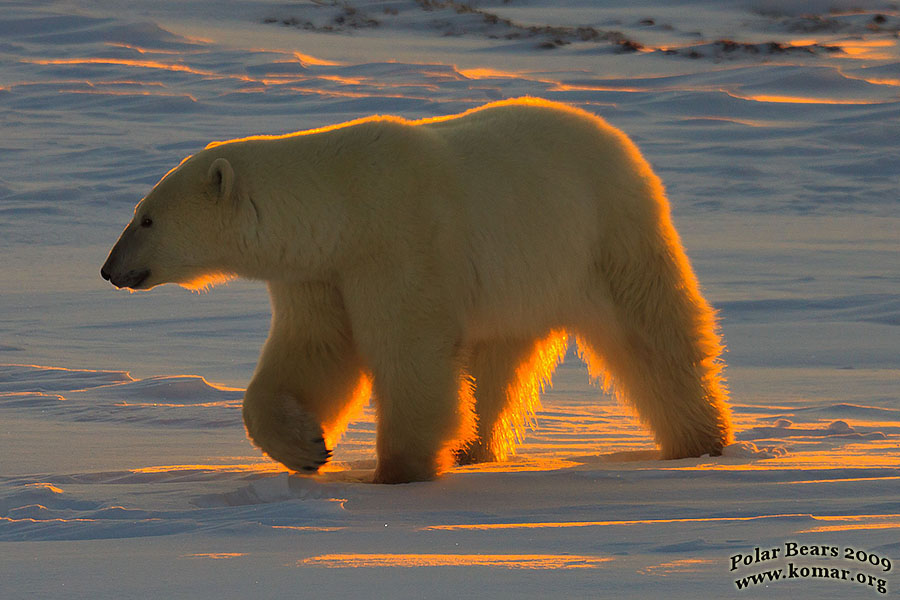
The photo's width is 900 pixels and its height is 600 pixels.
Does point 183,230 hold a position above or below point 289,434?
above

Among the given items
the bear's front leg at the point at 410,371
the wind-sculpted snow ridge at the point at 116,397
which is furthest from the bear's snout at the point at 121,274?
the wind-sculpted snow ridge at the point at 116,397

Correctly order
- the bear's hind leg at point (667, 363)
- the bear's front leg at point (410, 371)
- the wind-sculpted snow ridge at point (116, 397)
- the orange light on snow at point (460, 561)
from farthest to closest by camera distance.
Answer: the wind-sculpted snow ridge at point (116, 397) → the bear's hind leg at point (667, 363) → the bear's front leg at point (410, 371) → the orange light on snow at point (460, 561)

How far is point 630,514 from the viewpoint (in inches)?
137

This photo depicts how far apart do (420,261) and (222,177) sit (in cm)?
65

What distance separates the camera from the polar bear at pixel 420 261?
4.09m

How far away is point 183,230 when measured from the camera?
13.6ft

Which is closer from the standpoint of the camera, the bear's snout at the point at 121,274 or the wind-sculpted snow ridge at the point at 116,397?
the bear's snout at the point at 121,274

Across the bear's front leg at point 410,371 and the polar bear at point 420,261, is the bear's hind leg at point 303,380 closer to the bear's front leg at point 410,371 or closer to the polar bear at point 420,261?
the polar bear at point 420,261

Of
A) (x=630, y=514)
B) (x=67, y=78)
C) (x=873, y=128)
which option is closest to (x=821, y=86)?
(x=873, y=128)

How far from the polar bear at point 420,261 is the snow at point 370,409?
252 millimetres

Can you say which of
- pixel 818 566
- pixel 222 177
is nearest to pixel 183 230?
pixel 222 177

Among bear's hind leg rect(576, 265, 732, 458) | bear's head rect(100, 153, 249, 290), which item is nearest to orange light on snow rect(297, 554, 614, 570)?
bear's head rect(100, 153, 249, 290)

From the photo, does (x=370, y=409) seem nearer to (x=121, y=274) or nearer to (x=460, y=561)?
(x=121, y=274)

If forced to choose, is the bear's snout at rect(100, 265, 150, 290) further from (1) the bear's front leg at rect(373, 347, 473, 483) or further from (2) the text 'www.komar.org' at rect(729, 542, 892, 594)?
(2) the text 'www.komar.org' at rect(729, 542, 892, 594)
